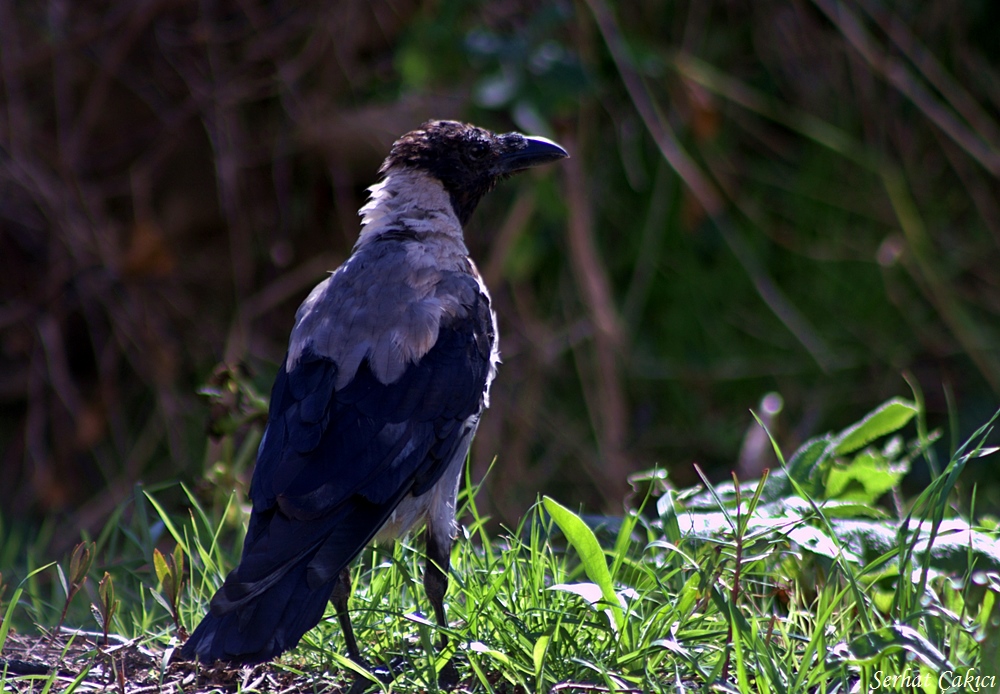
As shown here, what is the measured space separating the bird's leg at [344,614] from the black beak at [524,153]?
5.57ft

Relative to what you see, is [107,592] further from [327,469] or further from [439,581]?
[439,581]

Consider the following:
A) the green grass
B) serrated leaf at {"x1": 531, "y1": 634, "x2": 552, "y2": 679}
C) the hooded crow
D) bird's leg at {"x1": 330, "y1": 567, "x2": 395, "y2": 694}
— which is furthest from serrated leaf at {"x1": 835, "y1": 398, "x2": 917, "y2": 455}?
bird's leg at {"x1": 330, "y1": 567, "x2": 395, "y2": 694}

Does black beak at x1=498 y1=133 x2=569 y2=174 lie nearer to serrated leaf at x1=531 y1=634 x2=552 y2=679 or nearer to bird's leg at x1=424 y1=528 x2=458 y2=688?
bird's leg at x1=424 y1=528 x2=458 y2=688

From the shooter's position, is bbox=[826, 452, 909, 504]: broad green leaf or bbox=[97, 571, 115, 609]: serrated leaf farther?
bbox=[826, 452, 909, 504]: broad green leaf

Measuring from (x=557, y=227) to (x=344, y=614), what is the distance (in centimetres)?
341

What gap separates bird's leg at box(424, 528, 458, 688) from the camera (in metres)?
2.33

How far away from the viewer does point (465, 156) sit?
3637 millimetres

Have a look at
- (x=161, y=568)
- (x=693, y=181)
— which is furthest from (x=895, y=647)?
(x=693, y=181)

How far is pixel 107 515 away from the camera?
534 centimetres

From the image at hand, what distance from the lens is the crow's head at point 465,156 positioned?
3611 mm

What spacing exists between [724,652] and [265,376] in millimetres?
3707

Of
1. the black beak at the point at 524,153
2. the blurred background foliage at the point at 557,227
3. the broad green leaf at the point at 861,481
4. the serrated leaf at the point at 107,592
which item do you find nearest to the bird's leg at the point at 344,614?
the serrated leaf at the point at 107,592

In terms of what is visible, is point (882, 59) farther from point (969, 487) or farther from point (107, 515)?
point (107, 515)

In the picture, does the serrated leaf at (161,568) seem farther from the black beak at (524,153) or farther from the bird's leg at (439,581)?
the black beak at (524,153)
